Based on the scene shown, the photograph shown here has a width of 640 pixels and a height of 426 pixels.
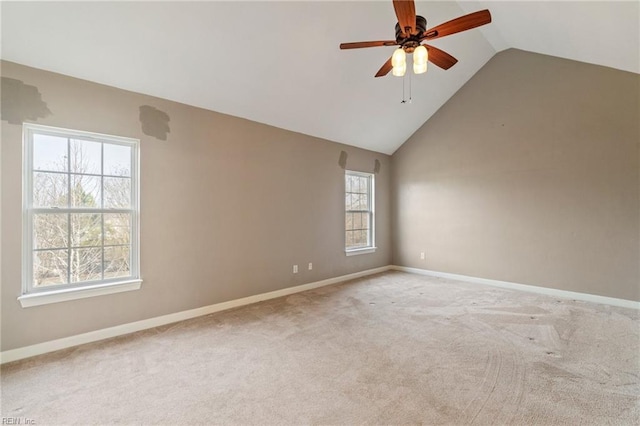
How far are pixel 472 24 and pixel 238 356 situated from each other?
3326 mm

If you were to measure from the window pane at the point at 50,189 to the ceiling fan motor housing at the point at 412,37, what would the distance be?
3369mm

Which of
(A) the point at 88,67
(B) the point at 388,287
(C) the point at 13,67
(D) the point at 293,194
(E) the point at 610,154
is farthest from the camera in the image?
(B) the point at 388,287

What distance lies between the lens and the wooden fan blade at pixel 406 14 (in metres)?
1.99

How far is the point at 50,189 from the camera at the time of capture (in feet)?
9.20

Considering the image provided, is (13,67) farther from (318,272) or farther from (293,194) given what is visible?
(318,272)

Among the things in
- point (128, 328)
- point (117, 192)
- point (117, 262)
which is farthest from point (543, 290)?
point (117, 192)

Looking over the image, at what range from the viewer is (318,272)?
4984 millimetres

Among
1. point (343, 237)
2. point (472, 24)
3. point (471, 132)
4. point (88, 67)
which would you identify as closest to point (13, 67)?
point (88, 67)

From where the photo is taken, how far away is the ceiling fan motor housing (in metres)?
2.37

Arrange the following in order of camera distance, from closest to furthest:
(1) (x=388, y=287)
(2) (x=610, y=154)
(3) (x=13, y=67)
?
(3) (x=13, y=67), (2) (x=610, y=154), (1) (x=388, y=287)

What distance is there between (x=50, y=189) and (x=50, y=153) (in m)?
0.35

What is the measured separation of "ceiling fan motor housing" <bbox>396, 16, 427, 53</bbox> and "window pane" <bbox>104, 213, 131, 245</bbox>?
127 inches

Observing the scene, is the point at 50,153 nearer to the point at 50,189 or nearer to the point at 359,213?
the point at 50,189

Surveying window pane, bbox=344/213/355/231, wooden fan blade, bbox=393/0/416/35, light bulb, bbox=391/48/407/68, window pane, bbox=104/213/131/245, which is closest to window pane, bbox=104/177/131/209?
window pane, bbox=104/213/131/245
